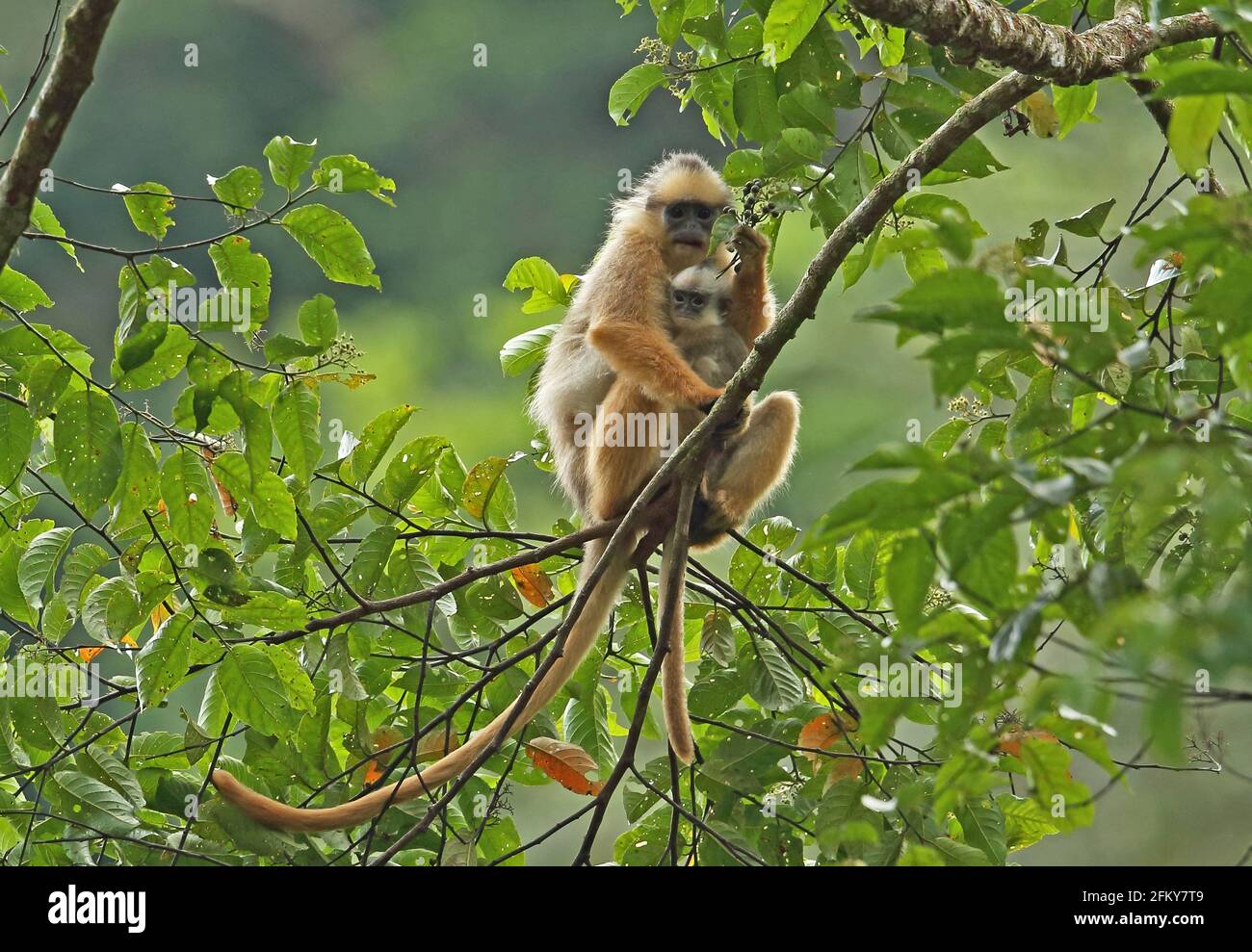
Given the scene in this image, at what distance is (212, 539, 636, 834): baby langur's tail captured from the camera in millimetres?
2895

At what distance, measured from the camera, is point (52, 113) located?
2227 mm

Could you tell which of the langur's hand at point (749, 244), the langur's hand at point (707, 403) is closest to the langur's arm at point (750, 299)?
the langur's hand at point (749, 244)

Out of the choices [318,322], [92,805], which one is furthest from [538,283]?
[92,805]

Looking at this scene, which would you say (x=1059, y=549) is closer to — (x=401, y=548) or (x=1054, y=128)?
(x=1054, y=128)

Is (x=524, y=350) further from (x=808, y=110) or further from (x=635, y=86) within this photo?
(x=808, y=110)

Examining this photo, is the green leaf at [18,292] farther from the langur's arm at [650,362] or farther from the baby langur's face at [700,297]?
the baby langur's face at [700,297]

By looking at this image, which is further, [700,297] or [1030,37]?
[700,297]

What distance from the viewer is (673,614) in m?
3.06

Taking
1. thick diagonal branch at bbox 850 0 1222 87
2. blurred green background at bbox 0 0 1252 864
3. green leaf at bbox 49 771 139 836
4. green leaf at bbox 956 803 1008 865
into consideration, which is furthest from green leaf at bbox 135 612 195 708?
blurred green background at bbox 0 0 1252 864

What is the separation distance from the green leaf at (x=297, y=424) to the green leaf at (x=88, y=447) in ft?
1.18

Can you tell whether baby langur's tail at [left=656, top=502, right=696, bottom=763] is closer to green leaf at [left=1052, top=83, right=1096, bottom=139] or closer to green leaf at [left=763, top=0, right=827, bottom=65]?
green leaf at [left=763, top=0, right=827, bottom=65]

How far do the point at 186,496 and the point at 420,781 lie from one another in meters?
0.86

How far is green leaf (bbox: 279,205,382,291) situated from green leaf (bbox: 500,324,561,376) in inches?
57.7
